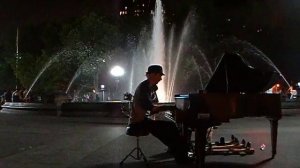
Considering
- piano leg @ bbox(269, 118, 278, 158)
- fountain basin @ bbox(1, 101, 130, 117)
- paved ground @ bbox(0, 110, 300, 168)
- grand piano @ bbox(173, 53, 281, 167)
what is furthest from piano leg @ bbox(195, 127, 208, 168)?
fountain basin @ bbox(1, 101, 130, 117)

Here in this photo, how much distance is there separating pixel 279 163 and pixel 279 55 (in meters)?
48.2

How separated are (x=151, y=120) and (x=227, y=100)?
4.89ft

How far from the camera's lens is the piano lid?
30.1 feet

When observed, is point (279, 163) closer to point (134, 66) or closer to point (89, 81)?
point (134, 66)

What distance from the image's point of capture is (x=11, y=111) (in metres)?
27.3

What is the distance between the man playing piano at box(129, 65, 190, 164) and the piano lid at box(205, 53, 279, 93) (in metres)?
1.02

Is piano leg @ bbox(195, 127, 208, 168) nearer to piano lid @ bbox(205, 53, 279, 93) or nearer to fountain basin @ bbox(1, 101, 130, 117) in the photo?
piano lid @ bbox(205, 53, 279, 93)

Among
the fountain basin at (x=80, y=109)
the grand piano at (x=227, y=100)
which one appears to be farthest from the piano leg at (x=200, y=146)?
the fountain basin at (x=80, y=109)

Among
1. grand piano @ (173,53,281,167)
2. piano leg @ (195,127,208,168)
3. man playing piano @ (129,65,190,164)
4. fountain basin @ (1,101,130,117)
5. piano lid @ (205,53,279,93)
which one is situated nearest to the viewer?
piano leg @ (195,127,208,168)

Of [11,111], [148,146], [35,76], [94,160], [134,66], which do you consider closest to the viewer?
[94,160]

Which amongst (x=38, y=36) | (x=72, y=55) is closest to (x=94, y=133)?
(x=72, y=55)

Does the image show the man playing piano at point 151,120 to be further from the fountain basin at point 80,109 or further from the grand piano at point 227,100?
the fountain basin at point 80,109

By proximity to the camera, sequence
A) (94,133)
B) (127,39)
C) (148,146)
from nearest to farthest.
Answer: (148,146), (94,133), (127,39)

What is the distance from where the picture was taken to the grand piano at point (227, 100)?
8773 mm
